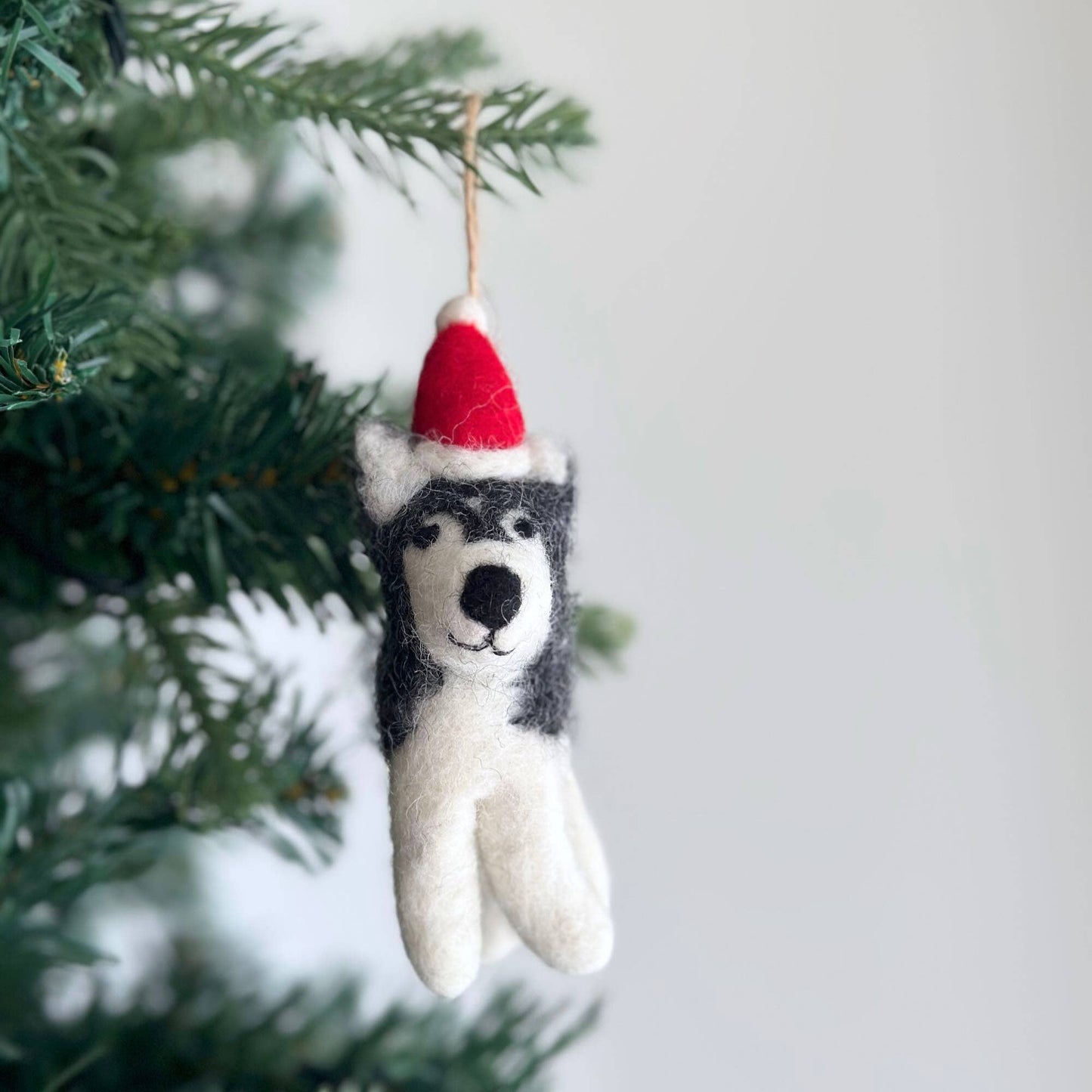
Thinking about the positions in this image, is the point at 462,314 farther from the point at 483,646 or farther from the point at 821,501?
the point at 821,501

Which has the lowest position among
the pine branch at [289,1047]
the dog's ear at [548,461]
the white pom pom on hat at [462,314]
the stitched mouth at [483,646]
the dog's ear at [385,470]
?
the pine branch at [289,1047]

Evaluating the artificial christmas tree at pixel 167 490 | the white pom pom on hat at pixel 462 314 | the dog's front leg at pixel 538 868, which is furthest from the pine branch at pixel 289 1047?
the white pom pom on hat at pixel 462 314

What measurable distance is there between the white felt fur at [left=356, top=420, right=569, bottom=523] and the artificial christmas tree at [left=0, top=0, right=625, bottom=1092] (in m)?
0.04

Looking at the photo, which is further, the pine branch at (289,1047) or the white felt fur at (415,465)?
the pine branch at (289,1047)

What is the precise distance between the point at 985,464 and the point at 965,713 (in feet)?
0.48

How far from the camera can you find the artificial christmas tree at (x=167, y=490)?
1.03 ft

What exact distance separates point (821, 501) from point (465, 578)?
18.5 inches

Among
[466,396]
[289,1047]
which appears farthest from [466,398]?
[289,1047]

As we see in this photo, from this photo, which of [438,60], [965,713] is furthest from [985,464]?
[438,60]

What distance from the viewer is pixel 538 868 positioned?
286 millimetres

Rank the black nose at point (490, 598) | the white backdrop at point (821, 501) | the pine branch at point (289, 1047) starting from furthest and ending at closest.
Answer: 1. the white backdrop at point (821, 501)
2. the pine branch at point (289, 1047)
3. the black nose at point (490, 598)

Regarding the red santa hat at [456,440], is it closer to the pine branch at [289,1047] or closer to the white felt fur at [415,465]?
the white felt fur at [415,465]

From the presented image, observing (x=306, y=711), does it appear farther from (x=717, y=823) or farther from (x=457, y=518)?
(x=457, y=518)

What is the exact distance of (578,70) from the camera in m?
0.75
